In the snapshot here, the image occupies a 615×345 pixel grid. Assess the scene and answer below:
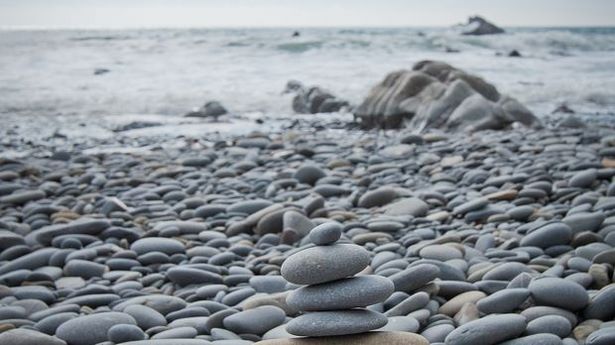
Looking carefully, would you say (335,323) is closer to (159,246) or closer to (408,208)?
(159,246)

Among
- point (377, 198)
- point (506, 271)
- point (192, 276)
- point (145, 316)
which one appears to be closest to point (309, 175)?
point (377, 198)

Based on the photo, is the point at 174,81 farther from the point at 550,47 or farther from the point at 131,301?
the point at 550,47

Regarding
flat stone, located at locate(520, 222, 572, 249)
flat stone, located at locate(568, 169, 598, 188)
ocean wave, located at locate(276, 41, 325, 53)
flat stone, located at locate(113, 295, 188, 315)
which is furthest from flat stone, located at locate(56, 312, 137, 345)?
ocean wave, located at locate(276, 41, 325, 53)

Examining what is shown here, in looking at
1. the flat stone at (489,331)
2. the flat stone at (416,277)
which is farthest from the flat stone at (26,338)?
the flat stone at (489,331)

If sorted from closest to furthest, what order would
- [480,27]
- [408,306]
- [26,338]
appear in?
[26,338] < [408,306] < [480,27]

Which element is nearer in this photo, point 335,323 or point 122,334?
point 335,323

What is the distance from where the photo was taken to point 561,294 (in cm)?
265

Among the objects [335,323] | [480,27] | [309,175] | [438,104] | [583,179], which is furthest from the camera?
[480,27]

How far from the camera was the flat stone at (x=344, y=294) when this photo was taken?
88.2 inches

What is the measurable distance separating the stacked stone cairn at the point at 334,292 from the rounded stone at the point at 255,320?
577mm

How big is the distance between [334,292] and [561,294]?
3.36 ft

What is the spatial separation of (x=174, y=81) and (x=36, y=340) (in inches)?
629

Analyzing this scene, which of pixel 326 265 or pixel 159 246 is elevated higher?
pixel 326 265

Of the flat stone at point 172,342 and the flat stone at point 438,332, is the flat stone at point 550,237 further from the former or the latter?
the flat stone at point 172,342
